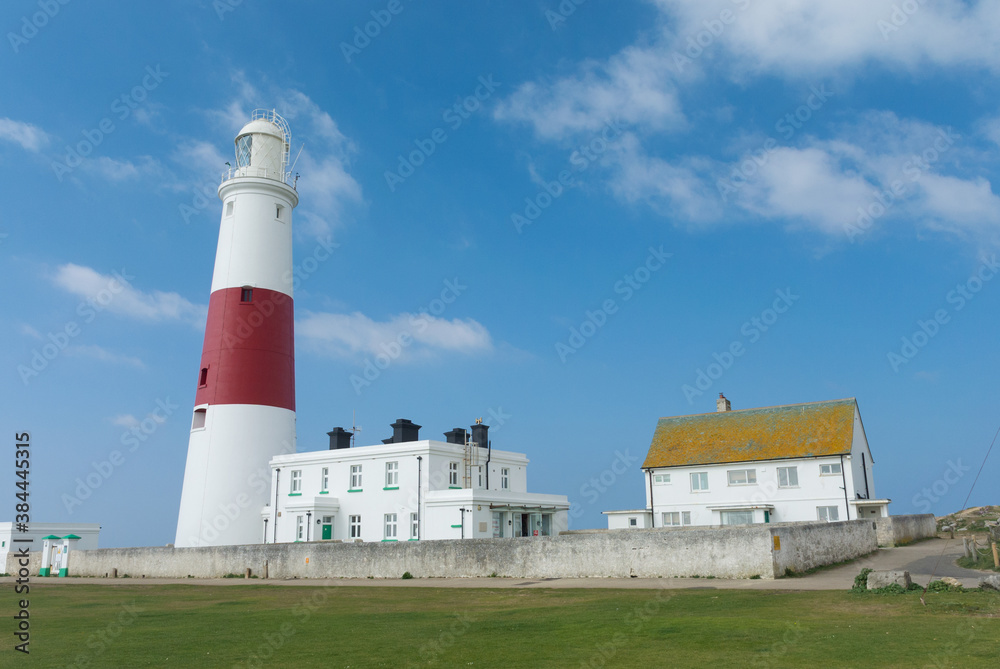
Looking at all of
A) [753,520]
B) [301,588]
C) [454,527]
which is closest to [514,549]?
[301,588]

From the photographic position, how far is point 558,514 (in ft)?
129

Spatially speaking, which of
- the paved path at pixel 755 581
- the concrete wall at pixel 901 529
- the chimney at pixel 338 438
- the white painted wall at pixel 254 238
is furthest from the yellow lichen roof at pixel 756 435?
the white painted wall at pixel 254 238

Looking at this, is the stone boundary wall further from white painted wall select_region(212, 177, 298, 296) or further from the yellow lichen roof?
white painted wall select_region(212, 177, 298, 296)

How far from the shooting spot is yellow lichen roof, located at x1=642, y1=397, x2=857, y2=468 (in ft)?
121

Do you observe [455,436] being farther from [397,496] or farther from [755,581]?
[755,581]

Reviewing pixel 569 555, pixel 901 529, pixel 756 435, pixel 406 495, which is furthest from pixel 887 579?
pixel 756 435

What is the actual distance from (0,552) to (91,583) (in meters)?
15.8

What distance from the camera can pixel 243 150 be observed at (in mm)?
39344

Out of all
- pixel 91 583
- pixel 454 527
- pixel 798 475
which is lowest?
pixel 91 583

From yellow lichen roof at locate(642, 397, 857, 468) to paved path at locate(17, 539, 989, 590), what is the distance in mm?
8498

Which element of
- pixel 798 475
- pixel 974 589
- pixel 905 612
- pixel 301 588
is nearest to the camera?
pixel 905 612

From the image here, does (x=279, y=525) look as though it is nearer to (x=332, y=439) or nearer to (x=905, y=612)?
(x=332, y=439)

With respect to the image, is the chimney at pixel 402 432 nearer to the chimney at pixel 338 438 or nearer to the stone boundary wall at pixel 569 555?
the chimney at pixel 338 438

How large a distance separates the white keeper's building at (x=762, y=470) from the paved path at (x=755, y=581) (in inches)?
273
